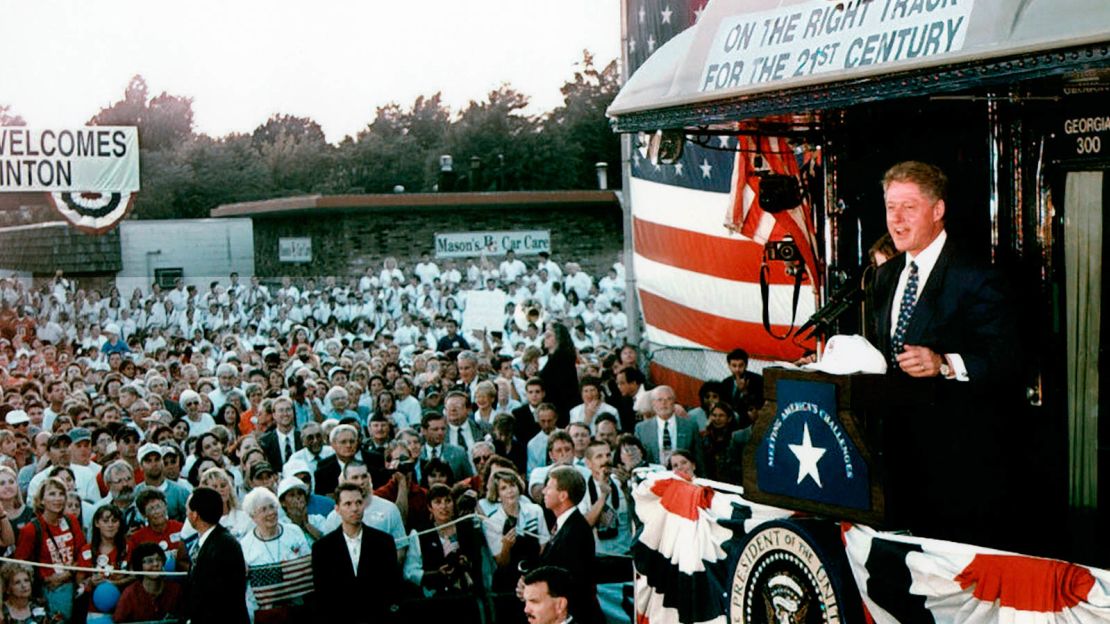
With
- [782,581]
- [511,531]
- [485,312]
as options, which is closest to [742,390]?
[511,531]

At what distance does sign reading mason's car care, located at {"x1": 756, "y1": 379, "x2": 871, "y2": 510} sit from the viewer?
4973mm

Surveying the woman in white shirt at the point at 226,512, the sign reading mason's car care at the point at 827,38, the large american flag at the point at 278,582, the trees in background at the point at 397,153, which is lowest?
the large american flag at the point at 278,582

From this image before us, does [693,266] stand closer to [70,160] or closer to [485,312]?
[485,312]

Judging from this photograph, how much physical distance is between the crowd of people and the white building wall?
19.0 m

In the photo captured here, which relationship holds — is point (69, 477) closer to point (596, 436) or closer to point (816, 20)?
point (596, 436)

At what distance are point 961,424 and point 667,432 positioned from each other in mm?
5788

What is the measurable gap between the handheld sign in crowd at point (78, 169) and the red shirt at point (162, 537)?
15001 mm

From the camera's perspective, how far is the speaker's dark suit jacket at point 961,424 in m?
4.96

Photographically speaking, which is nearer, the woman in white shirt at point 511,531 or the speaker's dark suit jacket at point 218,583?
the speaker's dark suit jacket at point 218,583

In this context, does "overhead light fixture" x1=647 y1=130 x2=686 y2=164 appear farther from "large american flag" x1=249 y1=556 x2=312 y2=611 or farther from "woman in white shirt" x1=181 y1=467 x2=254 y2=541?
"woman in white shirt" x1=181 y1=467 x2=254 y2=541

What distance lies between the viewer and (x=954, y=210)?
594cm

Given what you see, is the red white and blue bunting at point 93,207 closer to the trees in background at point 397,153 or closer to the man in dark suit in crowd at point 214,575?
the man in dark suit in crowd at point 214,575

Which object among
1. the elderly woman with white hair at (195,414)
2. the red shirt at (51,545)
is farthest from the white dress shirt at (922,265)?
the elderly woman with white hair at (195,414)

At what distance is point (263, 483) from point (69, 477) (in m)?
1.59
